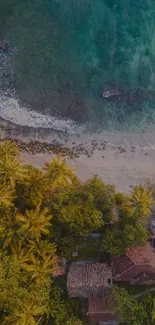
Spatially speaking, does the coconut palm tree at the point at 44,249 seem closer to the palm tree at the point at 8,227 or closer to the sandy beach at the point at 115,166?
the palm tree at the point at 8,227

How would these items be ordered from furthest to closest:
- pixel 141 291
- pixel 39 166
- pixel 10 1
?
pixel 10 1
pixel 39 166
pixel 141 291

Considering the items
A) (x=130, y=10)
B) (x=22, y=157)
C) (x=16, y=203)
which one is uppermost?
(x=130, y=10)

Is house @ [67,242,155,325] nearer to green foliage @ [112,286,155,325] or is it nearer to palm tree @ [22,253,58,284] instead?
green foliage @ [112,286,155,325]

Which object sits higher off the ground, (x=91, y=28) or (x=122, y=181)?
(x=91, y=28)

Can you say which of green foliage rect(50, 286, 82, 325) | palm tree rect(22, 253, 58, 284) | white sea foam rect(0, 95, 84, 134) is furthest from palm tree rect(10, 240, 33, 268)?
white sea foam rect(0, 95, 84, 134)

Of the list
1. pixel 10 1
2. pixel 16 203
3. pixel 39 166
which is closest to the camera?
pixel 16 203

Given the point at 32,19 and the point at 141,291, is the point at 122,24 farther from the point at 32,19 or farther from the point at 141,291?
the point at 141,291

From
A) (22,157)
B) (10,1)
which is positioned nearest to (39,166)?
(22,157)

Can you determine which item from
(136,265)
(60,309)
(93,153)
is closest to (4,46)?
(93,153)
